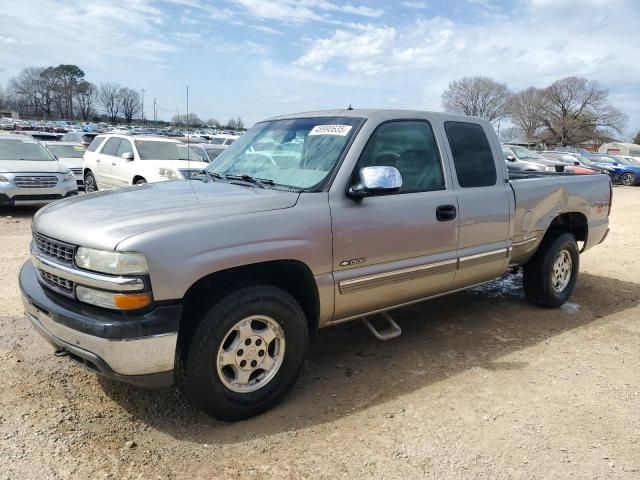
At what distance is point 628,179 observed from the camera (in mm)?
27031

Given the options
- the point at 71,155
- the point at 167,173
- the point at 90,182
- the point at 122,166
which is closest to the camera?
the point at 167,173

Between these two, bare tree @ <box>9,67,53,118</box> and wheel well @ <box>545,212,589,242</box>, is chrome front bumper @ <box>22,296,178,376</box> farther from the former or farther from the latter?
bare tree @ <box>9,67,53,118</box>

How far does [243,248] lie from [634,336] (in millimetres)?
3924

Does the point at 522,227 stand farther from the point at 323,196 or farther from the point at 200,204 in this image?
the point at 200,204

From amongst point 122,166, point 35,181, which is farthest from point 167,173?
point 35,181

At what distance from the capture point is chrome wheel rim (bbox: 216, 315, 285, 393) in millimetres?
3080

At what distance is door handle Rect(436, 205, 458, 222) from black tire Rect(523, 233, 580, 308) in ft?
5.63

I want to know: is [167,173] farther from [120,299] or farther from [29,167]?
[120,299]

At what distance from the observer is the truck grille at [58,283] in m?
2.92

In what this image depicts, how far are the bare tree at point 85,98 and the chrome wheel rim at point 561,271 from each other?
110 m

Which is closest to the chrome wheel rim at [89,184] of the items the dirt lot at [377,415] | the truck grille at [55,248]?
the dirt lot at [377,415]

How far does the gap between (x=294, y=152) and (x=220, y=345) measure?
5.20 feet

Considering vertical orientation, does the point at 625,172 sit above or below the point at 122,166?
below

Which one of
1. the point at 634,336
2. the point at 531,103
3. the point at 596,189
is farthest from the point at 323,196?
the point at 531,103
